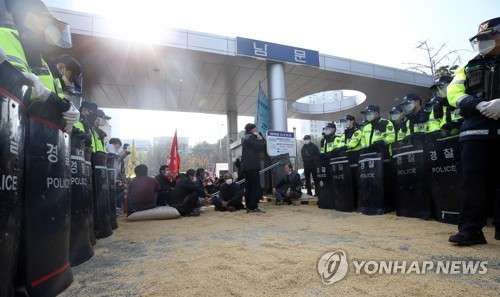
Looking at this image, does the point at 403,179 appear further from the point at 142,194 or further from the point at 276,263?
the point at 142,194

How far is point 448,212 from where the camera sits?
371cm

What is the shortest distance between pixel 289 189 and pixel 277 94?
13.2 feet

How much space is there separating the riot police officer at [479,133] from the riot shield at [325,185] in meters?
3.71

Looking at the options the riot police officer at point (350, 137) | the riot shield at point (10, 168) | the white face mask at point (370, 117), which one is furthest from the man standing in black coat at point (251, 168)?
the riot shield at point (10, 168)

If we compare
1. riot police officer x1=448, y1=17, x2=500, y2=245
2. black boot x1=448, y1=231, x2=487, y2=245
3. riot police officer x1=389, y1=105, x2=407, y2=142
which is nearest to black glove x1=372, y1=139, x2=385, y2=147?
riot police officer x1=389, y1=105, x2=407, y2=142

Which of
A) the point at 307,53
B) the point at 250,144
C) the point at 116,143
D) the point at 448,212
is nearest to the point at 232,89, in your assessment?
the point at 307,53

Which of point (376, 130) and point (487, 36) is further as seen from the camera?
point (376, 130)

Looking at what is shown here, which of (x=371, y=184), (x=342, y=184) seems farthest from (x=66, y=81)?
(x=342, y=184)

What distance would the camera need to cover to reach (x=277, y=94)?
1064cm

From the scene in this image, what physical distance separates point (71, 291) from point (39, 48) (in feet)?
5.19

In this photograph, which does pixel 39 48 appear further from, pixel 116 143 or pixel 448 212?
pixel 116 143

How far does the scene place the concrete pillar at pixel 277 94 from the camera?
10.5 m

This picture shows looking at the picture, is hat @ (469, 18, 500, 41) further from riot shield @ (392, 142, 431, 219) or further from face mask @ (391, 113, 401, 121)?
face mask @ (391, 113, 401, 121)

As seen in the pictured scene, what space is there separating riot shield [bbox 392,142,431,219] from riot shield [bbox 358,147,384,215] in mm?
279
